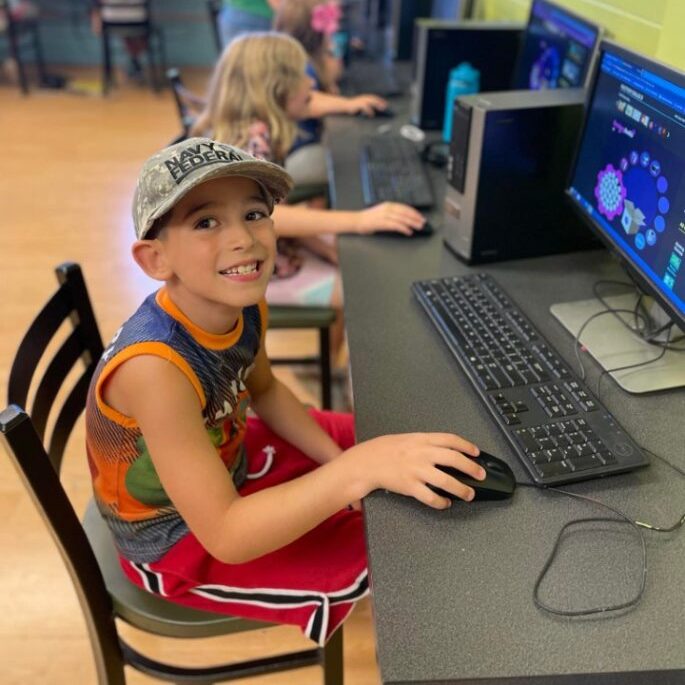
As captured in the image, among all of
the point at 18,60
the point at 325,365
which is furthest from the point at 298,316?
the point at 18,60

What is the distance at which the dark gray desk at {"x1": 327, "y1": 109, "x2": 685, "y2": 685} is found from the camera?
2.01ft

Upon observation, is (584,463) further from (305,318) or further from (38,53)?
(38,53)

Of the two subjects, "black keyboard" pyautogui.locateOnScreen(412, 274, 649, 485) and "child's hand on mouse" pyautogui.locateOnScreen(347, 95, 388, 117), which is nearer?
"black keyboard" pyautogui.locateOnScreen(412, 274, 649, 485)

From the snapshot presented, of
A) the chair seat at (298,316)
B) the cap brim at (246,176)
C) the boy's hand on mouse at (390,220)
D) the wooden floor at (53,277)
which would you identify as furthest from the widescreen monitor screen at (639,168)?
the wooden floor at (53,277)

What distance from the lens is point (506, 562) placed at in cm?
70

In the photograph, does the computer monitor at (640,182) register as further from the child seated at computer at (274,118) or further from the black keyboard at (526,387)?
the child seated at computer at (274,118)

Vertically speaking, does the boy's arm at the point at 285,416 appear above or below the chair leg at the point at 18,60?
above

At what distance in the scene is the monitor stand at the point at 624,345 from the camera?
955 millimetres

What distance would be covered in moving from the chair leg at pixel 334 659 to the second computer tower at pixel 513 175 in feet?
2.32

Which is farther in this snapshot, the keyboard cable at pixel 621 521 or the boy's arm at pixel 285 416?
the boy's arm at pixel 285 416

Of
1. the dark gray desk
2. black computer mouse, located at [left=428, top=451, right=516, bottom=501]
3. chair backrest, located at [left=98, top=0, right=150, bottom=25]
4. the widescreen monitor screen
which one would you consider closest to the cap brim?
the dark gray desk

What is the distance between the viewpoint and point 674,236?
2.98 ft

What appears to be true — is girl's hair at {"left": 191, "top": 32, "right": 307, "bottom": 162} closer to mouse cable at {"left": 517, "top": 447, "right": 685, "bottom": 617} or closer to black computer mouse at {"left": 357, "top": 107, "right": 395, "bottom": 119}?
black computer mouse at {"left": 357, "top": 107, "right": 395, "bottom": 119}

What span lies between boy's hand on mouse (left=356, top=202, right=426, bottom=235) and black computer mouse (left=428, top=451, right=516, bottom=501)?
706mm
